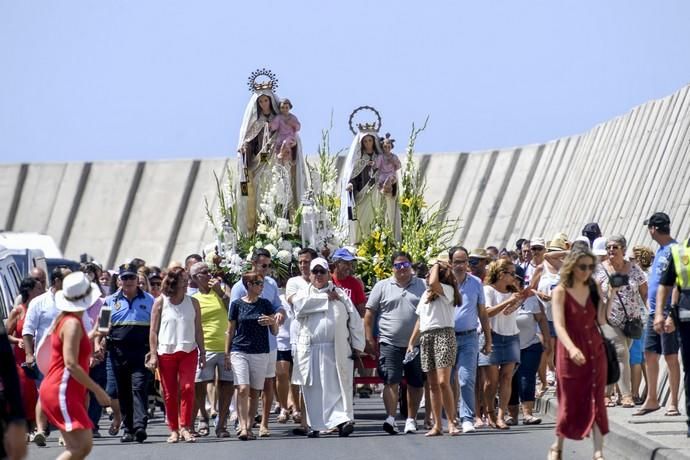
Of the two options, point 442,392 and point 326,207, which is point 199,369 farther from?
point 326,207

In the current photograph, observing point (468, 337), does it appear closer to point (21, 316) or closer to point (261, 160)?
point (21, 316)

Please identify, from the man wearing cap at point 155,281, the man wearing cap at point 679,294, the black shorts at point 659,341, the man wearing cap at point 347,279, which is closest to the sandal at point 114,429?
the man wearing cap at point 155,281

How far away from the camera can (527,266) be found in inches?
918

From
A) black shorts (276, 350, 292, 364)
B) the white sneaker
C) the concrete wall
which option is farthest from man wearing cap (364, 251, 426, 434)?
the concrete wall

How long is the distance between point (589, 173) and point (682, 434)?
65.5 ft

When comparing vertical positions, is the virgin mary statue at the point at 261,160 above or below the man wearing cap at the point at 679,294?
above

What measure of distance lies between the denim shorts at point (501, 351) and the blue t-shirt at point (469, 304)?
1.39 feet

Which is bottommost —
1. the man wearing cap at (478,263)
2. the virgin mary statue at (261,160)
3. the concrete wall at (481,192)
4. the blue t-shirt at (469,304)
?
the blue t-shirt at (469,304)

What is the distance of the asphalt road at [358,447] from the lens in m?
15.7

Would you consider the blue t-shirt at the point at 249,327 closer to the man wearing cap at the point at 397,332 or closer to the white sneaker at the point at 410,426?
the man wearing cap at the point at 397,332

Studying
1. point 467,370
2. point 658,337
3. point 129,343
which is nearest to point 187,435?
point 129,343

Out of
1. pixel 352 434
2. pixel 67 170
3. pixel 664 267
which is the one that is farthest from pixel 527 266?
pixel 67 170

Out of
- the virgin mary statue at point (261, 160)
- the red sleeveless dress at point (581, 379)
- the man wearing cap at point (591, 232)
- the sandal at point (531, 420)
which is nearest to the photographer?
the red sleeveless dress at point (581, 379)

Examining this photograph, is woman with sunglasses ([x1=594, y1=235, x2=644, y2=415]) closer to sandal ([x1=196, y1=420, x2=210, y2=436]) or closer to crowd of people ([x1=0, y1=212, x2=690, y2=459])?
crowd of people ([x1=0, y1=212, x2=690, y2=459])
